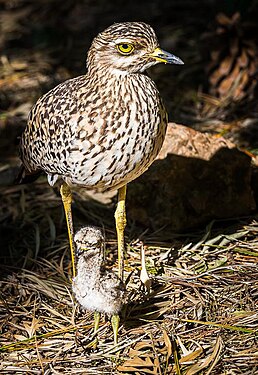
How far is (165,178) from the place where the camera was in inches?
157

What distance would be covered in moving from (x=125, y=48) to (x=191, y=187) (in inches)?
45.6

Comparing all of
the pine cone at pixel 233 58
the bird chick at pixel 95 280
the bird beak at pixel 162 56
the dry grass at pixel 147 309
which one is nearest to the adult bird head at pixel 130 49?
the bird beak at pixel 162 56

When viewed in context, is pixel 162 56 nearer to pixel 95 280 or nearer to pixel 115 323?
pixel 95 280

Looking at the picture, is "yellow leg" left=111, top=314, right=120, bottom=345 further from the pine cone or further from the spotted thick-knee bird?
the pine cone

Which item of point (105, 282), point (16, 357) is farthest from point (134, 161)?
point (16, 357)

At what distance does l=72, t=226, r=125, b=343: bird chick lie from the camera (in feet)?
10.2

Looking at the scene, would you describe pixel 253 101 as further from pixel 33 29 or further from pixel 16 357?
pixel 16 357

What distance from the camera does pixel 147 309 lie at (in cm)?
338

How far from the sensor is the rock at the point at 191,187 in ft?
13.1

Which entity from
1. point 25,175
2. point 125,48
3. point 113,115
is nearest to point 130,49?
point 125,48

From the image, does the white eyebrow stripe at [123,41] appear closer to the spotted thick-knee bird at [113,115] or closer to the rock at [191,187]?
the spotted thick-knee bird at [113,115]

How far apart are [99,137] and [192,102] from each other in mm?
2252

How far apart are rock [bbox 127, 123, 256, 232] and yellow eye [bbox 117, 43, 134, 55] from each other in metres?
1.03

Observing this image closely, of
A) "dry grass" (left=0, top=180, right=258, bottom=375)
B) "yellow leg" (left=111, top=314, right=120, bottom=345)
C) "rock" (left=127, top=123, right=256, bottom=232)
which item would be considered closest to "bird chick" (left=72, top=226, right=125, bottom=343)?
"yellow leg" (left=111, top=314, right=120, bottom=345)
